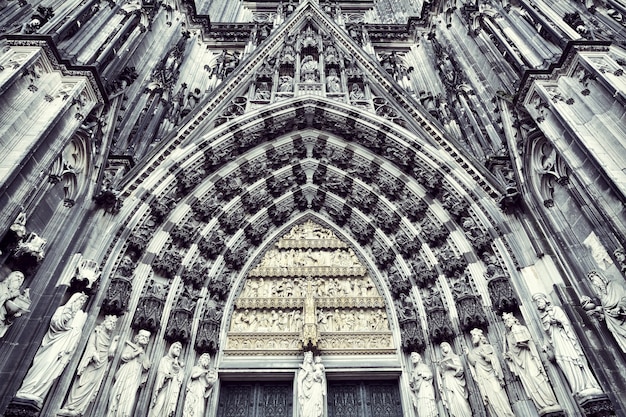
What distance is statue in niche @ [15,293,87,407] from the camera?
4.37 metres

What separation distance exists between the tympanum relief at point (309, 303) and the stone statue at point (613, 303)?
3469mm

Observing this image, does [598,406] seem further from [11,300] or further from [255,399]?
[11,300]

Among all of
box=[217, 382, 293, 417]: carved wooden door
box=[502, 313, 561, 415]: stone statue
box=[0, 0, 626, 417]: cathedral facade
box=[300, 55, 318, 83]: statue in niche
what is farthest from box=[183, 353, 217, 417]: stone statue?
box=[300, 55, 318, 83]: statue in niche

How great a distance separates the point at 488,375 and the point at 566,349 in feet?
3.70

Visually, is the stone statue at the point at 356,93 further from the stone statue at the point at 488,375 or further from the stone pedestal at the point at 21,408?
the stone pedestal at the point at 21,408

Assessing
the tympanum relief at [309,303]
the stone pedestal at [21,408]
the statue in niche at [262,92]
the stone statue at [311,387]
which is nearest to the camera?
the stone pedestal at [21,408]

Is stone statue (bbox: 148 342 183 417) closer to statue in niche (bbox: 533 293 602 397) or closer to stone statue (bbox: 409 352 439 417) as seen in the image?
stone statue (bbox: 409 352 439 417)

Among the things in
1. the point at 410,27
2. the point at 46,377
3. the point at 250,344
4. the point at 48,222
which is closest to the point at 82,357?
the point at 46,377

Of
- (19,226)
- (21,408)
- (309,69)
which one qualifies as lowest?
(21,408)

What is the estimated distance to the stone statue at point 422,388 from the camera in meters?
5.83

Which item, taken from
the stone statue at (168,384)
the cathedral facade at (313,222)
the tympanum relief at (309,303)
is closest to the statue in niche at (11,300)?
the cathedral facade at (313,222)

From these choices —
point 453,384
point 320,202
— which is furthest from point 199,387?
point 320,202

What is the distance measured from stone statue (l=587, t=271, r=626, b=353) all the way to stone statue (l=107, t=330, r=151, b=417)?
5.96 meters

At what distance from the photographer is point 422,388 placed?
6.06 meters
